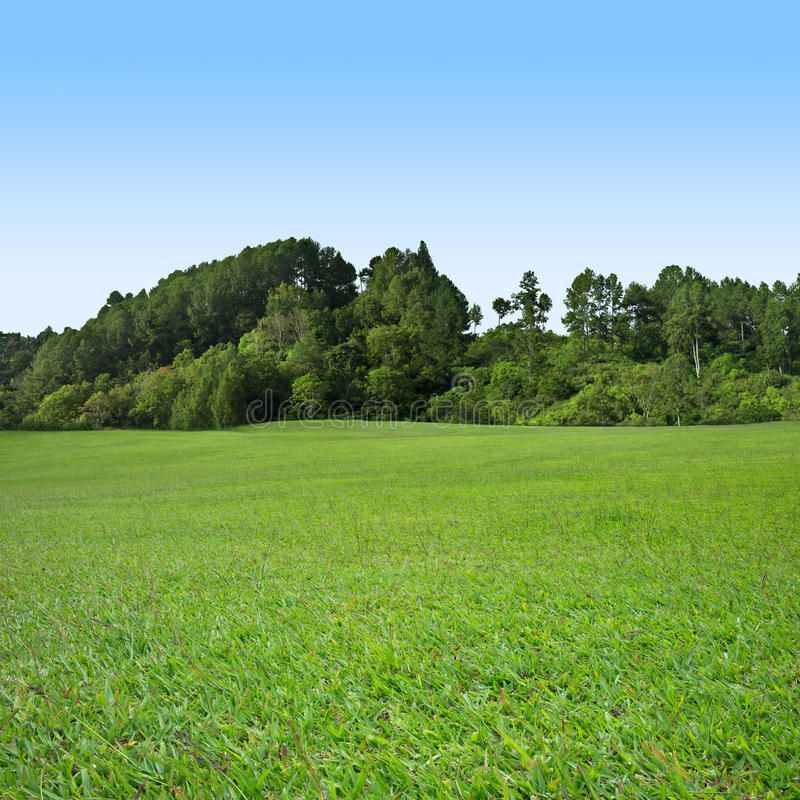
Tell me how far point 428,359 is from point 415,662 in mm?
58998

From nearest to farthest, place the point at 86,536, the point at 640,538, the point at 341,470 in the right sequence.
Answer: the point at 640,538
the point at 86,536
the point at 341,470

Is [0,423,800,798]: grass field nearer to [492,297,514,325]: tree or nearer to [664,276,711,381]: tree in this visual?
[664,276,711,381]: tree

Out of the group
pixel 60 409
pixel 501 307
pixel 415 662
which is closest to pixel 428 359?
pixel 501 307

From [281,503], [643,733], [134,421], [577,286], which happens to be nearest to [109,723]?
[643,733]

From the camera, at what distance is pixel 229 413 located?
49094mm

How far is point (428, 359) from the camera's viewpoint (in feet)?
200

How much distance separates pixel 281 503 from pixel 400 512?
2485 mm

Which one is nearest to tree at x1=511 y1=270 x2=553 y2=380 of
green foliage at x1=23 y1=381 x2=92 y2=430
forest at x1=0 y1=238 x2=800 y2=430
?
forest at x1=0 y1=238 x2=800 y2=430

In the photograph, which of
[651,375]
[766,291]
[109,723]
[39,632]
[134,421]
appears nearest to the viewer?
[109,723]

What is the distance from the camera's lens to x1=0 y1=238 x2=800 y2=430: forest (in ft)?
157

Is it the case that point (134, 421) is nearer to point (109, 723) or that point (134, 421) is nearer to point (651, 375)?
point (651, 375)

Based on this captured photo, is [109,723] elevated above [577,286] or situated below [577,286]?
below

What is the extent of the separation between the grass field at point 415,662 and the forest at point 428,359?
43.1 meters

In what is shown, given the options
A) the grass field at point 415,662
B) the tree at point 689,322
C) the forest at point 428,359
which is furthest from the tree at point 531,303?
the grass field at point 415,662
